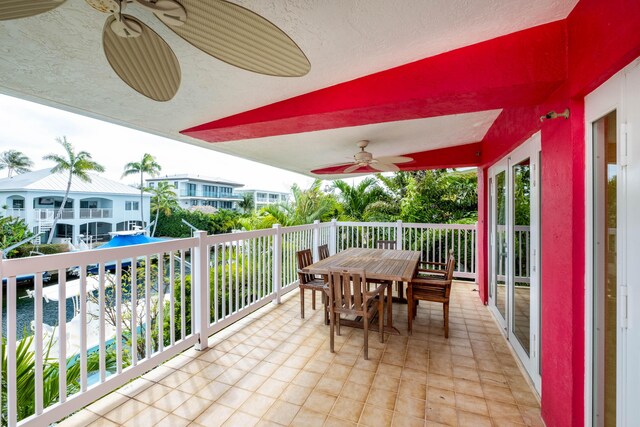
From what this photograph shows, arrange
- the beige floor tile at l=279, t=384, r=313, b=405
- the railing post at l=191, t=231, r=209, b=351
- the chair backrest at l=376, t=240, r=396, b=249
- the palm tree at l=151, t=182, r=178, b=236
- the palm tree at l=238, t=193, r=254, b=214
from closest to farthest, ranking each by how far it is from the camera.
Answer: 1. the beige floor tile at l=279, t=384, r=313, b=405
2. the railing post at l=191, t=231, r=209, b=351
3. the chair backrest at l=376, t=240, r=396, b=249
4. the palm tree at l=151, t=182, r=178, b=236
5. the palm tree at l=238, t=193, r=254, b=214

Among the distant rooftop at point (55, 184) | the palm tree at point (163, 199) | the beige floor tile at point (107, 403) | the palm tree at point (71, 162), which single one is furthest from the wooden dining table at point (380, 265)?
the palm tree at point (163, 199)

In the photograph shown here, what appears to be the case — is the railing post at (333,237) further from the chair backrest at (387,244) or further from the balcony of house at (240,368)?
the balcony of house at (240,368)

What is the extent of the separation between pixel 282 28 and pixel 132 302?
2349 mm

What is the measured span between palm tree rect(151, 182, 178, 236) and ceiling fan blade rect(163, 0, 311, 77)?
3161 centimetres

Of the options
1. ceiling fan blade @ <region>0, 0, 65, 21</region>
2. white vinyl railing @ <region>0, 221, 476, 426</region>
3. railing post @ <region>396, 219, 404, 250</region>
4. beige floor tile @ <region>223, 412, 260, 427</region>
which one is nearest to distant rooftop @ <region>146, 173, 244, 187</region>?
white vinyl railing @ <region>0, 221, 476, 426</region>

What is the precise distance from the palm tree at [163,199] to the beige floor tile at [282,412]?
3085cm

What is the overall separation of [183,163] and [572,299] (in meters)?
40.6

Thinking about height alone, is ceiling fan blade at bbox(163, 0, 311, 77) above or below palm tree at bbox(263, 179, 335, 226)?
above

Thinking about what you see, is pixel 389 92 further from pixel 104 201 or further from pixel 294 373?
pixel 104 201

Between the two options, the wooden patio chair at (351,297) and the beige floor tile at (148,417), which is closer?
the beige floor tile at (148,417)

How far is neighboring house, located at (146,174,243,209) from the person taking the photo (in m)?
32.4

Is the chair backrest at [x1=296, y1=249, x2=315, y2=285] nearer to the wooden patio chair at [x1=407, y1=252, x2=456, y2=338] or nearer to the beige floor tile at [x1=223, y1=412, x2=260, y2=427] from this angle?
the wooden patio chair at [x1=407, y1=252, x2=456, y2=338]


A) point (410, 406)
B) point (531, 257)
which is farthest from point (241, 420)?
point (531, 257)

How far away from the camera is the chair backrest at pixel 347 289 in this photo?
8.95 ft
